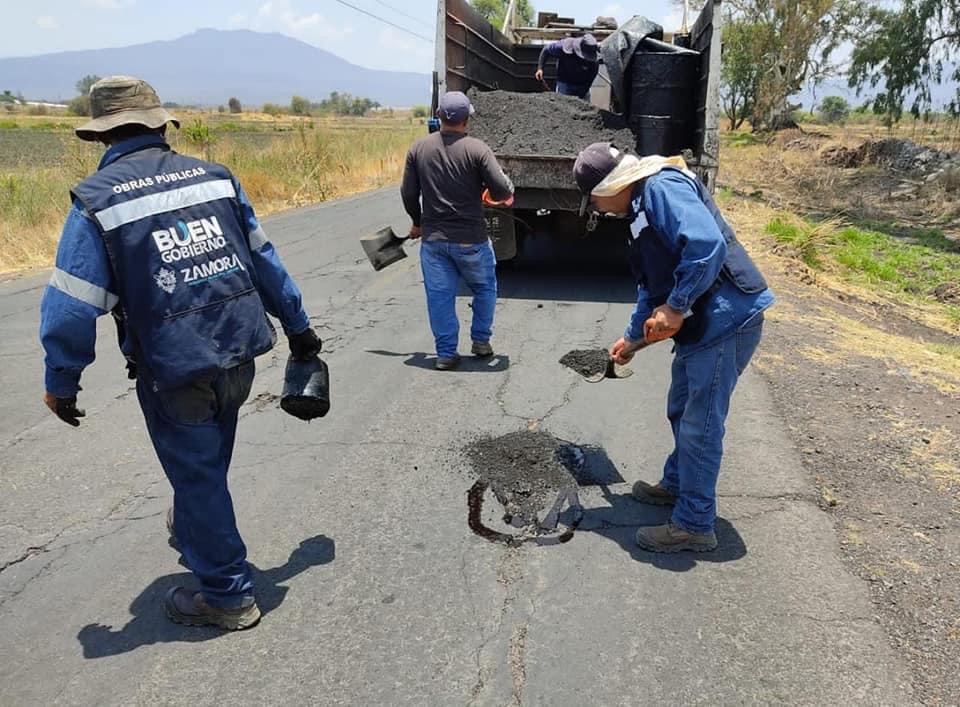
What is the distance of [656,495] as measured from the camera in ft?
11.8

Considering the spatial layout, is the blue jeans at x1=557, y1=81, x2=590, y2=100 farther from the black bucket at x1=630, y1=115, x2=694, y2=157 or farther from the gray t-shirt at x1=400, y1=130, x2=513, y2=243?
the gray t-shirt at x1=400, y1=130, x2=513, y2=243

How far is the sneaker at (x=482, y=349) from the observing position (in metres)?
5.75

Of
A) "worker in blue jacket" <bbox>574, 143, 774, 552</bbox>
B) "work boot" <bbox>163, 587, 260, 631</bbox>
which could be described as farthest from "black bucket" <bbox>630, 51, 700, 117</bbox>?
"work boot" <bbox>163, 587, 260, 631</bbox>

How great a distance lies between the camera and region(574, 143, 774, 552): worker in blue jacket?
2871 millimetres

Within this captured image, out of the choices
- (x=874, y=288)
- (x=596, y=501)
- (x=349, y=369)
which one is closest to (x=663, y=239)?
(x=596, y=501)

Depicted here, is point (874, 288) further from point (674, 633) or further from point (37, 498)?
point (37, 498)

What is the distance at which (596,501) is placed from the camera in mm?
3639

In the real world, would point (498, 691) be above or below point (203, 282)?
below

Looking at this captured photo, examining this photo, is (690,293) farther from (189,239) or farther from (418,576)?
(189,239)

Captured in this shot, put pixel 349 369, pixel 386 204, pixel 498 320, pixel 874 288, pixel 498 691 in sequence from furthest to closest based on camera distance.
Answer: pixel 386 204 → pixel 874 288 → pixel 498 320 → pixel 349 369 → pixel 498 691

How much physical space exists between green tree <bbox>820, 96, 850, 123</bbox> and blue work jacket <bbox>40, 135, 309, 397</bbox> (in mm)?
67284

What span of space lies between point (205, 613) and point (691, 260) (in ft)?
7.33

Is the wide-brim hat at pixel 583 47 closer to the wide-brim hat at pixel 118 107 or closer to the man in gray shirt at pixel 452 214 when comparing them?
the man in gray shirt at pixel 452 214

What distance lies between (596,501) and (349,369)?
255cm
